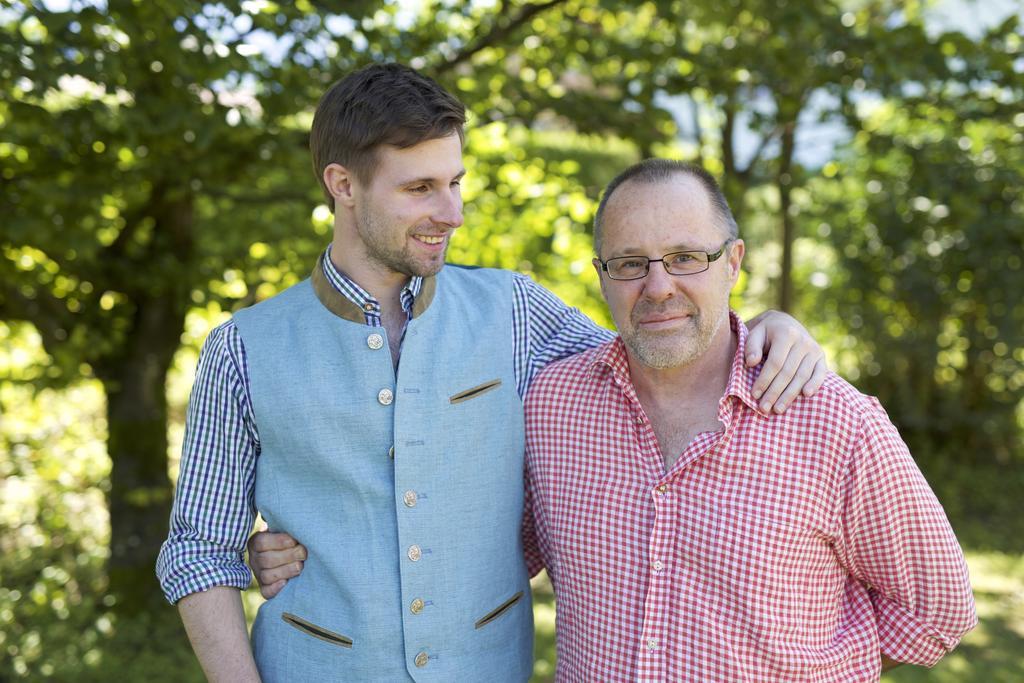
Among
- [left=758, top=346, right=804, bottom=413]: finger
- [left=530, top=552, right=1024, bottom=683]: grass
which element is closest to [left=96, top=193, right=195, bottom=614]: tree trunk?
[left=530, top=552, right=1024, bottom=683]: grass

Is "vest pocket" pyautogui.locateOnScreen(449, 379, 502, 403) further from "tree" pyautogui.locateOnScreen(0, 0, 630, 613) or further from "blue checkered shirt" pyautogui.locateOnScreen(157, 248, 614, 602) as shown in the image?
"tree" pyautogui.locateOnScreen(0, 0, 630, 613)

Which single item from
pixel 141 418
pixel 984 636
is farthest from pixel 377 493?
pixel 984 636

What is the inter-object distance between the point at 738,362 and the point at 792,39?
8.99 feet

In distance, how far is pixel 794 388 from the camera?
1.78 m

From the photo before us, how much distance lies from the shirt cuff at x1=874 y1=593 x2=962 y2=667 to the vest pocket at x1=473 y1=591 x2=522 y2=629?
745mm

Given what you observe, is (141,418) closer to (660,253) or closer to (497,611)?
(497,611)

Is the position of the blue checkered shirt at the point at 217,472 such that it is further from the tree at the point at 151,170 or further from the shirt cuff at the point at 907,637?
the tree at the point at 151,170

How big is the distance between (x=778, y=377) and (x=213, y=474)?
44.8 inches

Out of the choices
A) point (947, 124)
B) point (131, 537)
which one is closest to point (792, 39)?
→ point (947, 124)

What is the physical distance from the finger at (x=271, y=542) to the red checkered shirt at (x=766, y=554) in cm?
58

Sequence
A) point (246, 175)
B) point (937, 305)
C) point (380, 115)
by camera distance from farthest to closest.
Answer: point (937, 305), point (246, 175), point (380, 115)

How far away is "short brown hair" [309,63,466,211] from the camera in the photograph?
6.05 ft

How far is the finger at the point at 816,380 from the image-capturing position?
1.78m

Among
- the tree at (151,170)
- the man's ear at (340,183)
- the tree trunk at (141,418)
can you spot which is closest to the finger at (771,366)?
the man's ear at (340,183)
